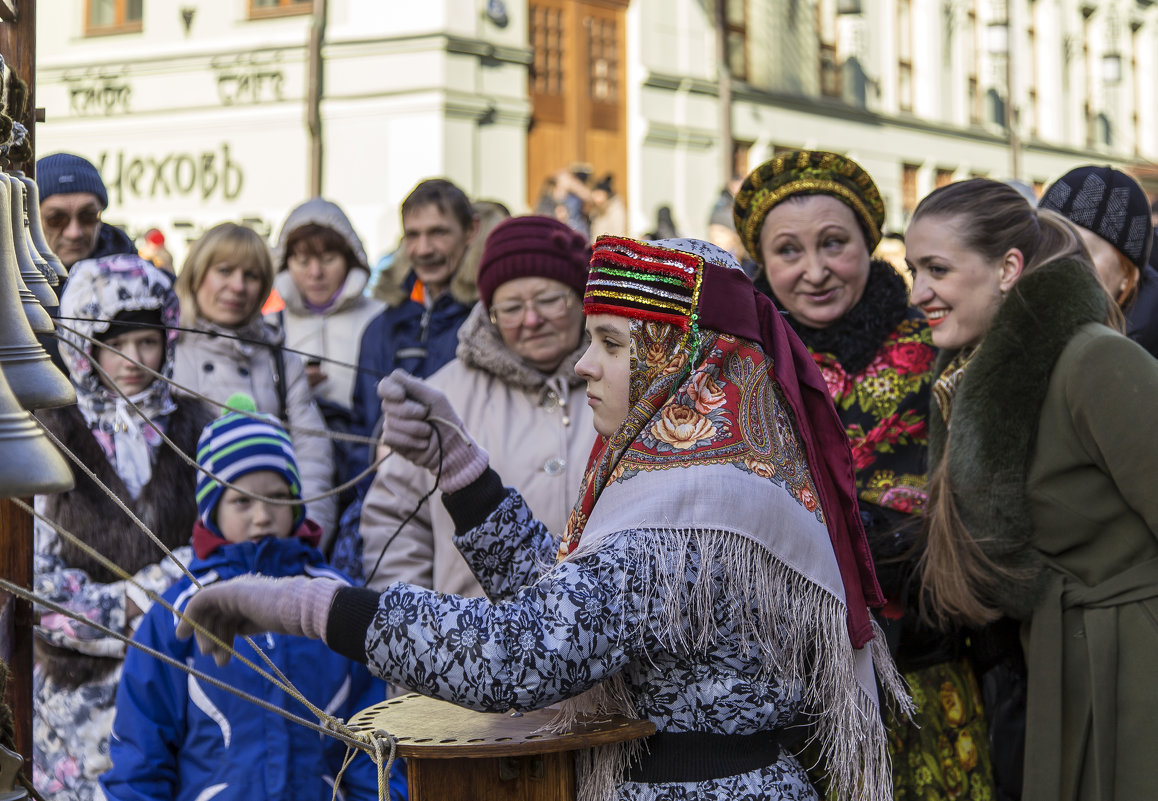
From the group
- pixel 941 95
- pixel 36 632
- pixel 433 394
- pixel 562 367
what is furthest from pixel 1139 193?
pixel 941 95

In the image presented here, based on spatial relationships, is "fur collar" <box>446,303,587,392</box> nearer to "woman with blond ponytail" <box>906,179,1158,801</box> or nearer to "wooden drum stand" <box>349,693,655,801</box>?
"woman with blond ponytail" <box>906,179,1158,801</box>

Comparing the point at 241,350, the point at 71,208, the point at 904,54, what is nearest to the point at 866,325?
the point at 241,350

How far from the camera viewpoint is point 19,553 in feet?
7.60

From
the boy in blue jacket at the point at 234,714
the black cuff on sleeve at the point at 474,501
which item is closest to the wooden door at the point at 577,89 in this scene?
the boy in blue jacket at the point at 234,714

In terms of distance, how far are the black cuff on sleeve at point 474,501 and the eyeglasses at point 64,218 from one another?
2410 mm

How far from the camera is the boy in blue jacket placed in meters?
2.93

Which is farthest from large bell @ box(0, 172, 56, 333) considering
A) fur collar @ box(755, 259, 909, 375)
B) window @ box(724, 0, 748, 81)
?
window @ box(724, 0, 748, 81)

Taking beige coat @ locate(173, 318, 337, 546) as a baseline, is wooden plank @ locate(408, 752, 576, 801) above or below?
below

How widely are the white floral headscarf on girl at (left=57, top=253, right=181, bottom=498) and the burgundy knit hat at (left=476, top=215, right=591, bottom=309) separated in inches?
36.6

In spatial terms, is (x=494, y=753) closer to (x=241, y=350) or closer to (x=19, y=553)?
(x=19, y=553)

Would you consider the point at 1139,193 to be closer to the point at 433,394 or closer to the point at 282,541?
the point at 433,394

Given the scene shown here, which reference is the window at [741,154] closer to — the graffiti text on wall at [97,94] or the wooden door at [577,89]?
the wooden door at [577,89]

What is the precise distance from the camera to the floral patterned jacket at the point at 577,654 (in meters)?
2.02

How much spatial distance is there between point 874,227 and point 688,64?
1592 centimetres
